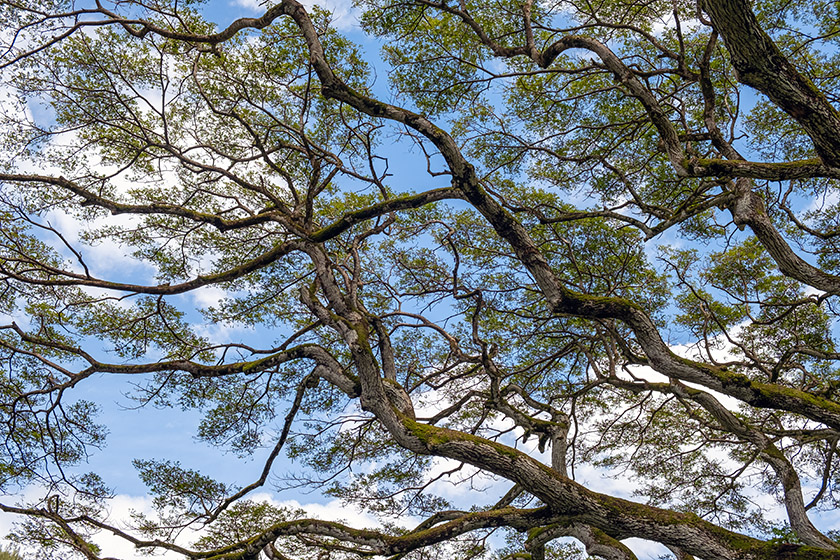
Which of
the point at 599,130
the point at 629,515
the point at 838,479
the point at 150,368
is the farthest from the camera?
the point at 838,479

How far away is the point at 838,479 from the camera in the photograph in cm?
825

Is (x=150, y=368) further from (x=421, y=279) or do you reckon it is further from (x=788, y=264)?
(x=788, y=264)

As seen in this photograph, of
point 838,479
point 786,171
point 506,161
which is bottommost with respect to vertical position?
point 838,479

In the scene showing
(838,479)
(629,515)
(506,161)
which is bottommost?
(629,515)

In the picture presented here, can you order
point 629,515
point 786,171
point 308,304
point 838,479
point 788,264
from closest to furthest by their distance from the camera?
point 786,171 → point 629,515 → point 788,264 → point 308,304 → point 838,479

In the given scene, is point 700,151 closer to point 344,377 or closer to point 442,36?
point 442,36

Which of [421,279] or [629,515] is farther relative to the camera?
[421,279]

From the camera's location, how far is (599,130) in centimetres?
705

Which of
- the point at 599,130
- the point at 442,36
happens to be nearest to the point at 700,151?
the point at 599,130

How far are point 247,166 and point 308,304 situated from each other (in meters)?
2.38

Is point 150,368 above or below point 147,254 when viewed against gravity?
below

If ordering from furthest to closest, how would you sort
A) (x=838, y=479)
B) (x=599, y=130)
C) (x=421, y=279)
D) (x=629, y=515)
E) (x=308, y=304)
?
(x=838, y=479), (x=421, y=279), (x=599, y=130), (x=308, y=304), (x=629, y=515)

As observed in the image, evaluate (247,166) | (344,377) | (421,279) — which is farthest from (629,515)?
(247,166)

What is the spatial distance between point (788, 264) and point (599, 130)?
273 cm
